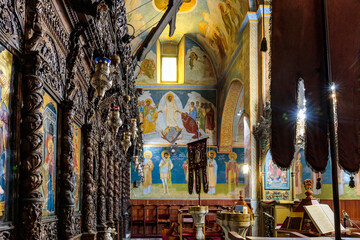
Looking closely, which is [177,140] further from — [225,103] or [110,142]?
[110,142]

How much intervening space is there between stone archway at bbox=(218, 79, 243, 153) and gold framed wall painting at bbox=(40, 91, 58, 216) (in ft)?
47.7

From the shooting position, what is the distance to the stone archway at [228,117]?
64.0 ft

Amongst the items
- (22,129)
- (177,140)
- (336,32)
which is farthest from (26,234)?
(177,140)

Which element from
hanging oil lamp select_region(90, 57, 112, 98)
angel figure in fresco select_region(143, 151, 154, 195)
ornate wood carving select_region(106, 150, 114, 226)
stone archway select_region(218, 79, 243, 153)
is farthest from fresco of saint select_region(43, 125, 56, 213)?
angel figure in fresco select_region(143, 151, 154, 195)

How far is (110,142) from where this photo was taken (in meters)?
10.1

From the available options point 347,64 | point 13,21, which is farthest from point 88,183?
point 347,64

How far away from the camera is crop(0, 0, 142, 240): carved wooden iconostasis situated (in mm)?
3246

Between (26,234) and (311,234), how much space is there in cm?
324

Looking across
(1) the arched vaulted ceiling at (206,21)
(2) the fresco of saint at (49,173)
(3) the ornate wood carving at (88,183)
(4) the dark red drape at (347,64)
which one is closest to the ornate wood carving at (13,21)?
(2) the fresco of saint at (49,173)

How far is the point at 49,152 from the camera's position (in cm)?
457

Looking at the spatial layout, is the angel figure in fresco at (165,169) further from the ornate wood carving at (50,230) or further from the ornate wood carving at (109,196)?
the ornate wood carving at (50,230)

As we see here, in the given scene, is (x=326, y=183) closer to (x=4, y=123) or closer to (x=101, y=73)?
(x=101, y=73)

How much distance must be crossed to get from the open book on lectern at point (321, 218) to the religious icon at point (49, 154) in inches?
120

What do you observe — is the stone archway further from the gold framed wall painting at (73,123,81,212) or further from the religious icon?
the religious icon
